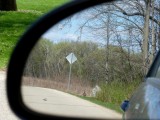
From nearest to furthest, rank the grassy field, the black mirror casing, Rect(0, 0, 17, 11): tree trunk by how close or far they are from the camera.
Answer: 1. the black mirror casing
2. the grassy field
3. Rect(0, 0, 17, 11): tree trunk

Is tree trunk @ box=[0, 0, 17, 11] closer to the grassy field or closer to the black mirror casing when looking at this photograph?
the grassy field

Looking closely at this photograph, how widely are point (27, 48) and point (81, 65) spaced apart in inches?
29.3

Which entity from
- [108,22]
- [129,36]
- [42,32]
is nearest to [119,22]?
[108,22]

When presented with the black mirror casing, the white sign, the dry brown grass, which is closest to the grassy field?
the white sign

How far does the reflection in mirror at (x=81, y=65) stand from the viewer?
2394mm

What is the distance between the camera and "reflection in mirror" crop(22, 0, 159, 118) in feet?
7.85

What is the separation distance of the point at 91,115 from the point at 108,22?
1286 mm

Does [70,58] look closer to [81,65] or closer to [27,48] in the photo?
[81,65]

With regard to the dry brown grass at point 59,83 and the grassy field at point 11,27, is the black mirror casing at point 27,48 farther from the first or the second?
the grassy field at point 11,27

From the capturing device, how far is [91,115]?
2215 millimetres

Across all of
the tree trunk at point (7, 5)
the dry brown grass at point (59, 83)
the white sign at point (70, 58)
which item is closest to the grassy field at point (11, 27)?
the tree trunk at point (7, 5)

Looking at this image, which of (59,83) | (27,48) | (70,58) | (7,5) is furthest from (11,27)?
(27,48)

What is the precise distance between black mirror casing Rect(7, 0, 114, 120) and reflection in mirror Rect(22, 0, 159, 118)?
83mm

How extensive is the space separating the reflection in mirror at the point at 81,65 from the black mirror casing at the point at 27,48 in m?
0.08
